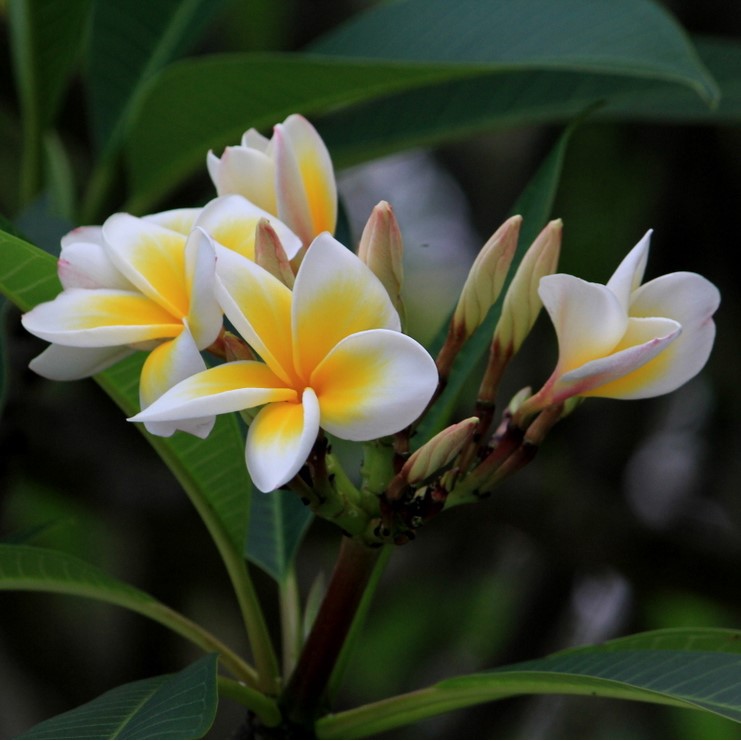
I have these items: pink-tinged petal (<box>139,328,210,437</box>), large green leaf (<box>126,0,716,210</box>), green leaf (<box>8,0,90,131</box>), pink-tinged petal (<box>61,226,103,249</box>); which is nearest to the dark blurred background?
green leaf (<box>8,0,90,131</box>)

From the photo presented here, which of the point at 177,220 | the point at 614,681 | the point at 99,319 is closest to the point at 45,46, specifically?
the point at 177,220

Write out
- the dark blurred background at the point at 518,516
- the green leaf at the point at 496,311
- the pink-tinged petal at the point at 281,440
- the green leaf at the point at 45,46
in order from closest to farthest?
the pink-tinged petal at the point at 281,440 → the green leaf at the point at 496,311 → the green leaf at the point at 45,46 → the dark blurred background at the point at 518,516

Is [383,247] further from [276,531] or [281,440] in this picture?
[276,531]

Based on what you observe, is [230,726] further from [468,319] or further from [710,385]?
[468,319]

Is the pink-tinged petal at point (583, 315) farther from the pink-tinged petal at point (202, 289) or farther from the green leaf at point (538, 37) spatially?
the green leaf at point (538, 37)

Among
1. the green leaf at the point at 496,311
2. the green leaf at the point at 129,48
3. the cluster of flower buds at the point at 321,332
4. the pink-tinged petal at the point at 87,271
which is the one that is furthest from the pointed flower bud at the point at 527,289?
the green leaf at the point at 129,48

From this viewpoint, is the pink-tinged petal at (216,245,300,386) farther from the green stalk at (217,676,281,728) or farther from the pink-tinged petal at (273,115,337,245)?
the green stalk at (217,676,281,728)
